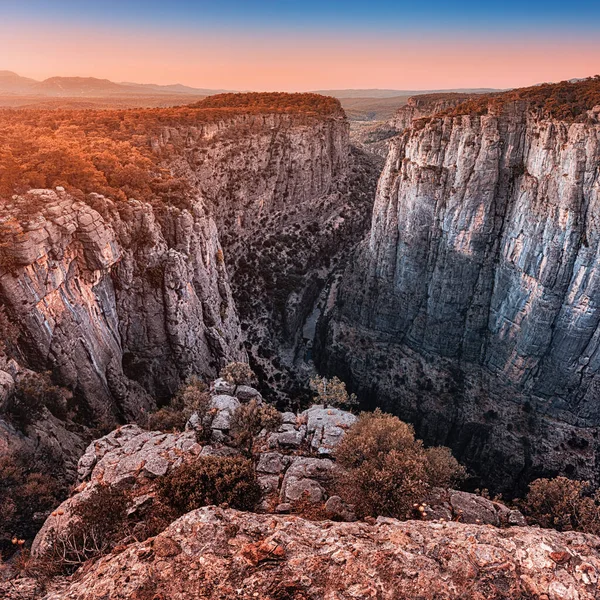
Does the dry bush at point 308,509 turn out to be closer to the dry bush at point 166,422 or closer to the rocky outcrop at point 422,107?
the dry bush at point 166,422

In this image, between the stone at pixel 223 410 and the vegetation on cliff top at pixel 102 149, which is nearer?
the stone at pixel 223 410

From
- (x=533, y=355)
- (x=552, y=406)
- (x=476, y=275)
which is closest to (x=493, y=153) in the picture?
(x=476, y=275)

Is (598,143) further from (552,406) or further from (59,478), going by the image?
(59,478)

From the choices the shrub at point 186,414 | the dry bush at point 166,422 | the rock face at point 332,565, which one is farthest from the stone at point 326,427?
the rock face at point 332,565

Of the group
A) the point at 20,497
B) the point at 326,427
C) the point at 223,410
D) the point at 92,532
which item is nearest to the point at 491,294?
the point at 326,427

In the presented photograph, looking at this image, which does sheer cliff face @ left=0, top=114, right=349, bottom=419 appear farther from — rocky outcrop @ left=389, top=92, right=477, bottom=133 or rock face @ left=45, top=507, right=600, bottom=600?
rocky outcrop @ left=389, top=92, right=477, bottom=133

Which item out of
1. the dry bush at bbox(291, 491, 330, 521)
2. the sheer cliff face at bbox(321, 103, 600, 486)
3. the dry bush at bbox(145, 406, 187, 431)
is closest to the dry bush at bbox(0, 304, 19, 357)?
the dry bush at bbox(145, 406, 187, 431)
